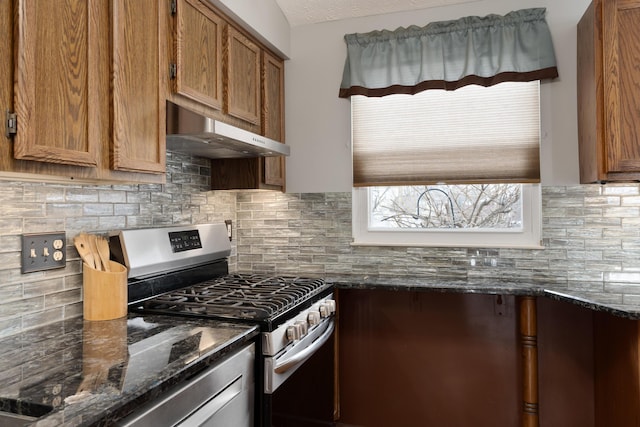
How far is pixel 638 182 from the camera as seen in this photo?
6.94ft

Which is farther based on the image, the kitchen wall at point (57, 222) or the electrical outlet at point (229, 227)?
the electrical outlet at point (229, 227)

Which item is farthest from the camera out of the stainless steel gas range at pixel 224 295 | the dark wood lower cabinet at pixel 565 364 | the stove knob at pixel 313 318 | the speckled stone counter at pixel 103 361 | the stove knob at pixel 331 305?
the dark wood lower cabinet at pixel 565 364

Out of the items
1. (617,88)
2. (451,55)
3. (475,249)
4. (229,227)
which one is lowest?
(475,249)

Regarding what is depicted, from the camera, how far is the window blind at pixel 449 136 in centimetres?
233

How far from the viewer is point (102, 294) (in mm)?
1576

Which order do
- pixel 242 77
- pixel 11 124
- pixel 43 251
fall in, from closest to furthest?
1. pixel 11 124
2. pixel 43 251
3. pixel 242 77

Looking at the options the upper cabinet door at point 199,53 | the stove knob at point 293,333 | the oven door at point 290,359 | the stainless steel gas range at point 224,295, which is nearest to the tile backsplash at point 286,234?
the stainless steel gas range at point 224,295

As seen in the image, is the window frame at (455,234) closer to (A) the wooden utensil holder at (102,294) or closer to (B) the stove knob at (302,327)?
(B) the stove knob at (302,327)

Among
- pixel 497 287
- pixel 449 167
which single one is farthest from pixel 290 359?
pixel 449 167

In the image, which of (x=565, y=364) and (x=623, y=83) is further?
(x=565, y=364)

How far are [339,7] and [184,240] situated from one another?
1.60 meters

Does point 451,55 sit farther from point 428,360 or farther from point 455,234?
point 428,360

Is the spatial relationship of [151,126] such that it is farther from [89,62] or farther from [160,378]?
[160,378]

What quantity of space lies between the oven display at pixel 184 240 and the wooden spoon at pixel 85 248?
16.7 inches
